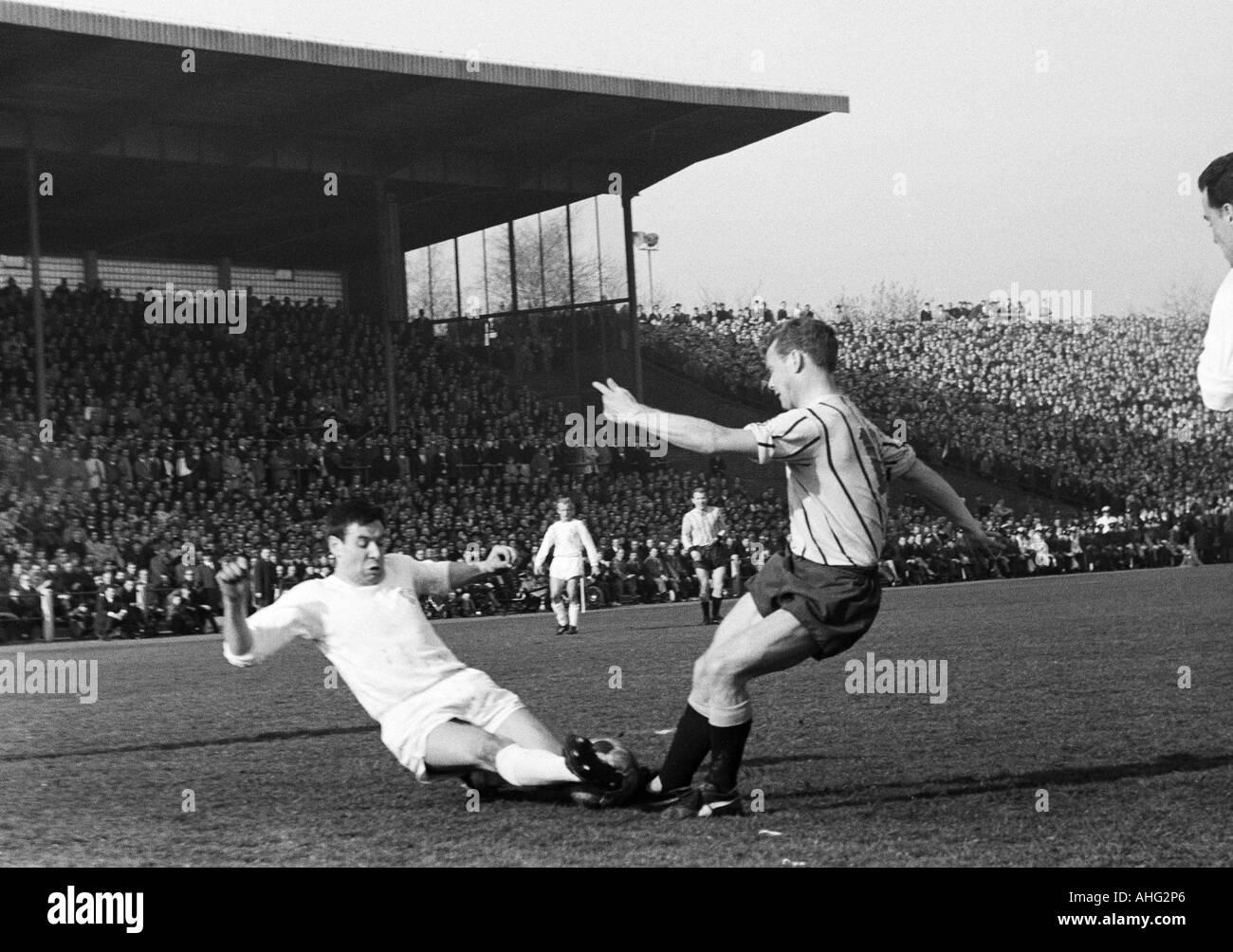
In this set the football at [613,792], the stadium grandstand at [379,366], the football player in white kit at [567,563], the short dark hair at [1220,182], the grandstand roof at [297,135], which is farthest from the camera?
the grandstand roof at [297,135]

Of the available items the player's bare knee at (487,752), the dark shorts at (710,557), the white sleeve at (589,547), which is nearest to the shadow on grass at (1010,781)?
the player's bare knee at (487,752)

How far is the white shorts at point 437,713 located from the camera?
636 centimetres

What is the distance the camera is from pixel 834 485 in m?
5.92

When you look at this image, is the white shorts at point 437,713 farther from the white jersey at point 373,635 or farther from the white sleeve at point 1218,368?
the white sleeve at point 1218,368

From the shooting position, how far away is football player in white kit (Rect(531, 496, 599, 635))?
738 inches

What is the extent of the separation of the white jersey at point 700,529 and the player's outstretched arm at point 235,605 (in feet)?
45.7

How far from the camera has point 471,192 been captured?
1549 inches

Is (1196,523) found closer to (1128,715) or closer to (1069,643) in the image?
(1069,643)

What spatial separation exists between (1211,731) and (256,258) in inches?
1555

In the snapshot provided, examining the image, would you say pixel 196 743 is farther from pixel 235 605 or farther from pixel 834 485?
pixel 834 485

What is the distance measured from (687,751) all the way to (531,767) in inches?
25.3

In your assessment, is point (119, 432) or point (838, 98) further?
point (838, 98)
